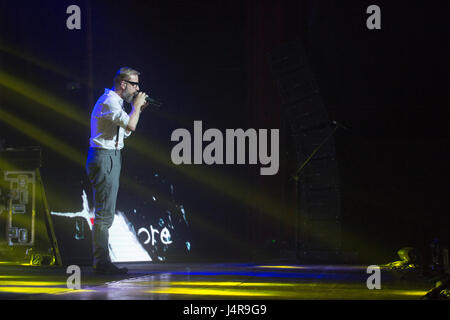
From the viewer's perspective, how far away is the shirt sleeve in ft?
14.5

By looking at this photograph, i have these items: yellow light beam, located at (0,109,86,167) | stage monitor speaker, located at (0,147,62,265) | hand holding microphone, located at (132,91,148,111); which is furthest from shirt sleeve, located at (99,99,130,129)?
stage monitor speaker, located at (0,147,62,265)

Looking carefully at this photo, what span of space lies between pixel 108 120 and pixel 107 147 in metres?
0.19

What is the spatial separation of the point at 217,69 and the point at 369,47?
6.74ft

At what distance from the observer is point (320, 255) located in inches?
259

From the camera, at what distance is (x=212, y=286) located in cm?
388

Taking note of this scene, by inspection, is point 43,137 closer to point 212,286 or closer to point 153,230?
point 153,230

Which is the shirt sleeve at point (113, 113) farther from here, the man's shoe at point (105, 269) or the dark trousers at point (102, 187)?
the man's shoe at point (105, 269)

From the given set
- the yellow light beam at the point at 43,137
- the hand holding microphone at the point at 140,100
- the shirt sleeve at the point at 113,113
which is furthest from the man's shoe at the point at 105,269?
the yellow light beam at the point at 43,137

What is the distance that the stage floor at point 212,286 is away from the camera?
3260 mm

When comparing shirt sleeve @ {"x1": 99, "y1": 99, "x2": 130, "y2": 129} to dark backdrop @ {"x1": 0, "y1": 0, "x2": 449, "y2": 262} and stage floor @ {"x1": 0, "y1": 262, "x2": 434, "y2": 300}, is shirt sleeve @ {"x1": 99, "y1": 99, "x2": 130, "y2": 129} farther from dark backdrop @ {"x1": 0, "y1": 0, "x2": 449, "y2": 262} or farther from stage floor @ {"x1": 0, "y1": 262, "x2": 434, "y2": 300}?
dark backdrop @ {"x1": 0, "y1": 0, "x2": 449, "y2": 262}

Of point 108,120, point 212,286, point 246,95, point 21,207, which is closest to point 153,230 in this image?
point 21,207

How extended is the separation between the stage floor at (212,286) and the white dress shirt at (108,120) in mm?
940
